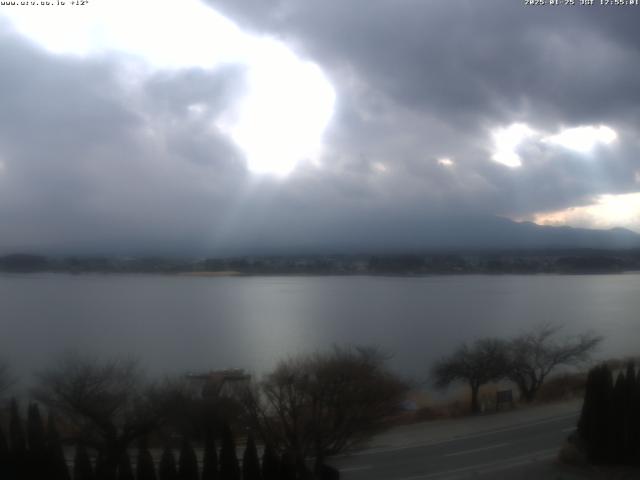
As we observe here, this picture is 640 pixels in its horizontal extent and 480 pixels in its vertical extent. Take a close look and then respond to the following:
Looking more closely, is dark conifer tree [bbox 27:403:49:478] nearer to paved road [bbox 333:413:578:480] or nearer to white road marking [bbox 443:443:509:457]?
paved road [bbox 333:413:578:480]

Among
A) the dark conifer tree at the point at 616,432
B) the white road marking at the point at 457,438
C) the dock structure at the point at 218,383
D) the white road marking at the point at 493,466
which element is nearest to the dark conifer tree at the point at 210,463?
the dock structure at the point at 218,383

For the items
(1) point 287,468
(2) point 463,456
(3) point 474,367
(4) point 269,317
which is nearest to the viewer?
(1) point 287,468

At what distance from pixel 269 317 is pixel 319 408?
15935mm

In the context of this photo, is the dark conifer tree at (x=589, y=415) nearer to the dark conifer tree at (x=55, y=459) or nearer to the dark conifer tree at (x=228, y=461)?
the dark conifer tree at (x=228, y=461)

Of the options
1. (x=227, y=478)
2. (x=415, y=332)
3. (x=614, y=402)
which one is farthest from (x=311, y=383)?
(x=415, y=332)

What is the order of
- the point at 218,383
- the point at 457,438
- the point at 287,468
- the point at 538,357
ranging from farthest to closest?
1. the point at 538,357
2. the point at 457,438
3. the point at 218,383
4. the point at 287,468

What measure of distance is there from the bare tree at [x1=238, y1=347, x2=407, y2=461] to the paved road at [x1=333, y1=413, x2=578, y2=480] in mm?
714

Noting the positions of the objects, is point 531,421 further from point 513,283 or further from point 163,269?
point 513,283

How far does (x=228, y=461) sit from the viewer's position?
578 cm

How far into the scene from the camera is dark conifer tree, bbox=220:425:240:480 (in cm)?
577

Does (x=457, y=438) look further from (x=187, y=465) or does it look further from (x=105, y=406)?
(x=105, y=406)

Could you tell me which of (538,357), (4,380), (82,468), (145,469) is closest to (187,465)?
(145,469)

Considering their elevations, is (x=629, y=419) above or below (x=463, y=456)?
above

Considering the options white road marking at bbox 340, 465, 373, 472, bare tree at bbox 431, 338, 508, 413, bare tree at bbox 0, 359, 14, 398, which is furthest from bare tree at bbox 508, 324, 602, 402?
bare tree at bbox 0, 359, 14, 398
